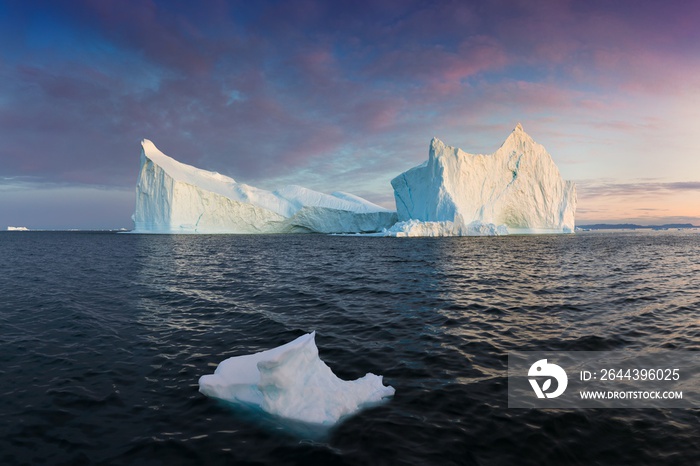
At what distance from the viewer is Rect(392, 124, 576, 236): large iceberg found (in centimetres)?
5859

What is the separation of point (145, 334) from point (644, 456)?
987cm

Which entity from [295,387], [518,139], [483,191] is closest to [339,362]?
[295,387]

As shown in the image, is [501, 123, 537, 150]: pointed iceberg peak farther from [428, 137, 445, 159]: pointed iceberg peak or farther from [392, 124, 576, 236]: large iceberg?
[428, 137, 445, 159]: pointed iceberg peak

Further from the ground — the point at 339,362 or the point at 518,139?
the point at 518,139

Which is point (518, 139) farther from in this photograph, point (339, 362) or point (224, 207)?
point (339, 362)

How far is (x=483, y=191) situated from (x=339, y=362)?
60.1m

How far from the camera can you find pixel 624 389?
19.9ft

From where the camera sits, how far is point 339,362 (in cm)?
723

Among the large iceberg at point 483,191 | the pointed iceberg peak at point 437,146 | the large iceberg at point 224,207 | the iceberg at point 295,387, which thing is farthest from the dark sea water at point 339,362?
the large iceberg at point 224,207

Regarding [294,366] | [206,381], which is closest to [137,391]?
[206,381]

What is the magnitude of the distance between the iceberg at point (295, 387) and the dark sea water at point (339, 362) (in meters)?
0.22

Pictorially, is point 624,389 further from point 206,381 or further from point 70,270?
point 70,270

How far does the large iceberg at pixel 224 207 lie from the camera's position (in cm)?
6838

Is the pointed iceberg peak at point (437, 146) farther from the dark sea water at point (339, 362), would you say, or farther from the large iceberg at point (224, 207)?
the dark sea water at point (339, 362)
